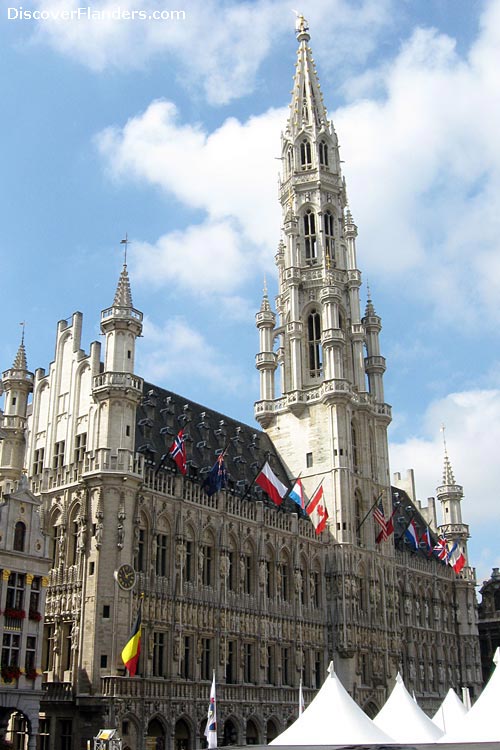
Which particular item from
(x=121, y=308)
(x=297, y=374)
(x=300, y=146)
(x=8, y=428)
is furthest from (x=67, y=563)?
(x=300, y=146)

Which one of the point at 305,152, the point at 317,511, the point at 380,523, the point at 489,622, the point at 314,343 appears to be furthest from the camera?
the point at 489,622

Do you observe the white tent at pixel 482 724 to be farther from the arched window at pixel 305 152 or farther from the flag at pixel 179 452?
the arched window at pixel 305 152

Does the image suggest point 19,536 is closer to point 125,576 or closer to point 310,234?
point 125,576

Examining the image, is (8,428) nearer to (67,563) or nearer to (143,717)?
(67,563)

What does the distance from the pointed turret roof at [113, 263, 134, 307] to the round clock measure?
51.3 ft

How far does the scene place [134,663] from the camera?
43594 millimetres

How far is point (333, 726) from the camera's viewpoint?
30.3 meters

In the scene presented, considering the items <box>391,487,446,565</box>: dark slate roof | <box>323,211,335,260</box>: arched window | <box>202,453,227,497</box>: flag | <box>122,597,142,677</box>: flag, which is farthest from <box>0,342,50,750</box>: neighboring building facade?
<box>323,211,335,260</box>: arched window

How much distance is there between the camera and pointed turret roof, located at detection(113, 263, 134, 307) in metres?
51.7

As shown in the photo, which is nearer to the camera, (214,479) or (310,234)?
(214,479)

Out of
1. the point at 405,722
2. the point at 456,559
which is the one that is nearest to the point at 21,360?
the point at 405,722

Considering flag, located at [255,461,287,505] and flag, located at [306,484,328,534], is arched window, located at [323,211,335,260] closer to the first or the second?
flag, located at [306,484,328,534]

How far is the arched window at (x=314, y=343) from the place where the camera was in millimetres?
72125

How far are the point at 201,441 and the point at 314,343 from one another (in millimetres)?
17280
